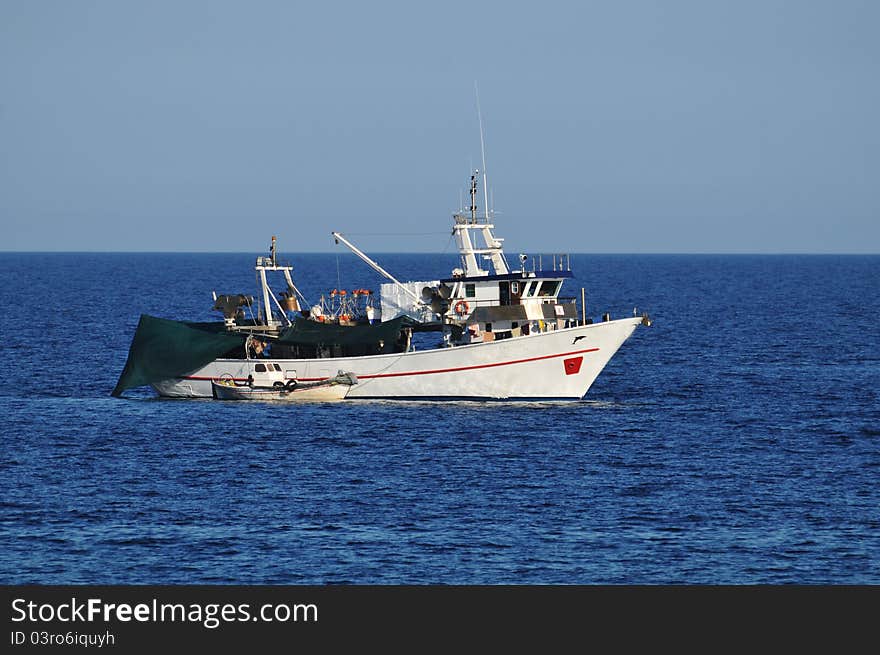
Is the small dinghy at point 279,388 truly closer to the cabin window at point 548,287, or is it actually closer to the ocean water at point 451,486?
the ocean water at point 451,486

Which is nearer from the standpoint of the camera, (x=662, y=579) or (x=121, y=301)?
(x=662, y=579)

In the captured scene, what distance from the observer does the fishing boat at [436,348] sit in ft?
263

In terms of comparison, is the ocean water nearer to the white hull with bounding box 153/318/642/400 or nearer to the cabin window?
the white hull with bounding box 153/318/642/400

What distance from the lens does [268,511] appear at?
55625 millimetres

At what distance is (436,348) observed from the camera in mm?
84250

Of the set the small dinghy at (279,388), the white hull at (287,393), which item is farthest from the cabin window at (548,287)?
the white hull at (287,393)

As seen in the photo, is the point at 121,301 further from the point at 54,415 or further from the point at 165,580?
the point at 165,580

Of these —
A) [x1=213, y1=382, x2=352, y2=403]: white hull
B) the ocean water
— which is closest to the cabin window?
the ocean water

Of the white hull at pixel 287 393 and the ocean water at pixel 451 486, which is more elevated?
the white hull at pixel 287 393

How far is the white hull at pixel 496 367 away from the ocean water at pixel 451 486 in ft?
4.56

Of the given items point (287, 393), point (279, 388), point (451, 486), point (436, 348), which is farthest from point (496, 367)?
point (451, 486)

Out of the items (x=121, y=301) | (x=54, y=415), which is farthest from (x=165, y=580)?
(x=121, y=301)
